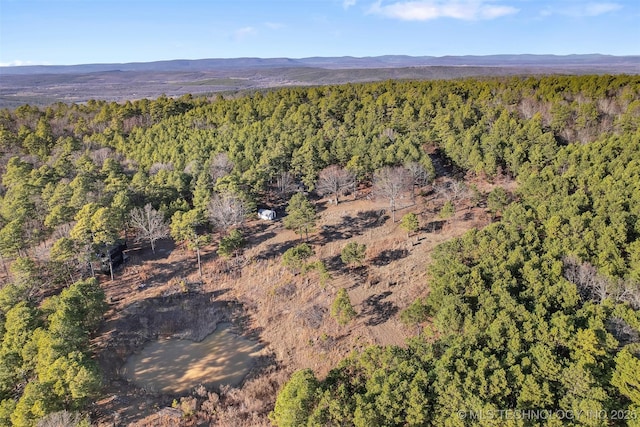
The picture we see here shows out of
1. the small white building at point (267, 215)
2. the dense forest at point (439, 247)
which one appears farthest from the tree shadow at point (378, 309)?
the small white building at point (267, 215)

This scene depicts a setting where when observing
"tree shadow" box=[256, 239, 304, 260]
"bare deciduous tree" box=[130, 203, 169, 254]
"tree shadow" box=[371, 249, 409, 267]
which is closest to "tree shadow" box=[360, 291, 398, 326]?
"tree shadow" box=[371, 249, 409, 267]

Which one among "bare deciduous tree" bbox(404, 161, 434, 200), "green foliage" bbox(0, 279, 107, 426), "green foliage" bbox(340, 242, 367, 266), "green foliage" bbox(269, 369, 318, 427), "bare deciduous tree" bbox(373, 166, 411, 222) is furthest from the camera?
"bare deciduous tree" bbox(404, 161, 434, 200)

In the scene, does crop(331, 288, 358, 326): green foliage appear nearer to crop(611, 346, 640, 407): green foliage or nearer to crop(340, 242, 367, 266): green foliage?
crop(340, 242, 367, 266): green foliage

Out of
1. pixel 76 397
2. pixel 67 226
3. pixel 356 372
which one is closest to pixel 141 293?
pixel 67 226

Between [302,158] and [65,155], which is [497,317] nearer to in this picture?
[302,158]

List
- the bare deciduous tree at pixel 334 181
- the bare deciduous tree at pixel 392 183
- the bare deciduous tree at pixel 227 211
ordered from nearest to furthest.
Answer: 1. the bare deciduous tree at pixel 227 211
2. the bare deciduous tree at pixel 392 183
3. the bare deciduous tree at pixel 334 181

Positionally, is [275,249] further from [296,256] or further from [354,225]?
[354,225]

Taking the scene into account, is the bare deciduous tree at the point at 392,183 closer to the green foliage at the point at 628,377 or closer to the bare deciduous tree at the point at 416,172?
the bare deciduous tree at the point at 416,172
